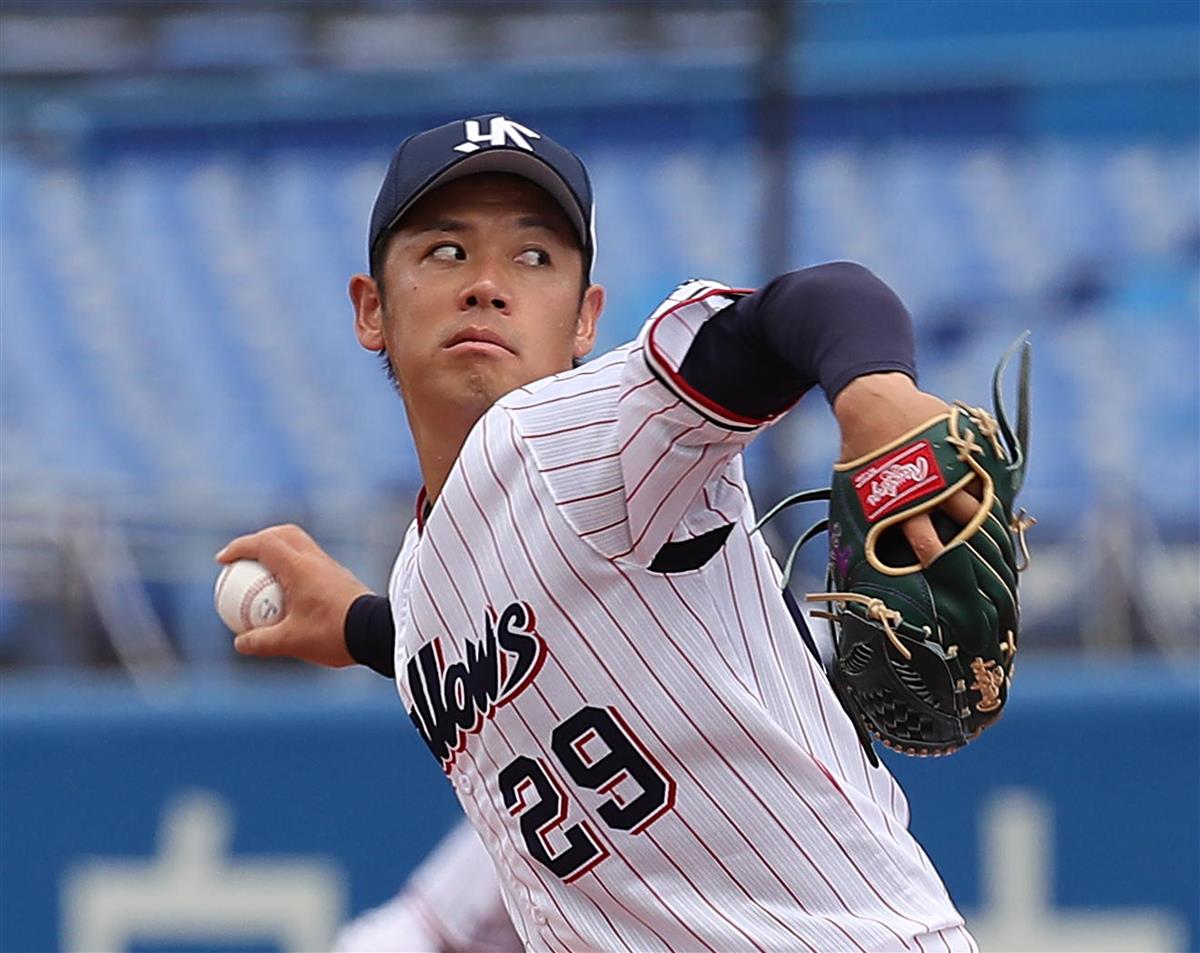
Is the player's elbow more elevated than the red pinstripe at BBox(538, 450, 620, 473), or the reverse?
the red pinstripe at BBox(538, 450, 620, 473)

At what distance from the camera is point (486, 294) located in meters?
1.78

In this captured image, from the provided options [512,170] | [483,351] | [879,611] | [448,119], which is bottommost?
[879,611]

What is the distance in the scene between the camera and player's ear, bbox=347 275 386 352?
2.05 metres

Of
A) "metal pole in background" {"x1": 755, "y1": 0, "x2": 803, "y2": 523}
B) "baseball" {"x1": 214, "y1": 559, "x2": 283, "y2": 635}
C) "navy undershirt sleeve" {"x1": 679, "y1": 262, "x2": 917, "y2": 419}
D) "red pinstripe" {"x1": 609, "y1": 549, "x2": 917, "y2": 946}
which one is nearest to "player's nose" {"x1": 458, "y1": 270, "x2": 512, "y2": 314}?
"red pinstripe" {"x1": 609, "y1": 549, "x2": 917, "y2": 946}

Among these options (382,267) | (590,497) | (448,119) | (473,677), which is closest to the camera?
(590,497)

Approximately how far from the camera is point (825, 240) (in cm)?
737

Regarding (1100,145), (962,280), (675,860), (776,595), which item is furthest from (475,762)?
(1100,145)

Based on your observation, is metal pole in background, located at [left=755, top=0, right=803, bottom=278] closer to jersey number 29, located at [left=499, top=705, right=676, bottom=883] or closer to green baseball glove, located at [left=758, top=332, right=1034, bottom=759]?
jersey number 29, located at [left=499, top=705, right=676, bottom=883]

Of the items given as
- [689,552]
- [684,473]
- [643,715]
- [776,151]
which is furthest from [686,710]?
[776,151]

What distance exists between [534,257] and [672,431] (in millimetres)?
470

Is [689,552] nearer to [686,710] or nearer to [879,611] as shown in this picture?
[686,710]

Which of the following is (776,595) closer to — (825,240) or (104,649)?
(104,649)

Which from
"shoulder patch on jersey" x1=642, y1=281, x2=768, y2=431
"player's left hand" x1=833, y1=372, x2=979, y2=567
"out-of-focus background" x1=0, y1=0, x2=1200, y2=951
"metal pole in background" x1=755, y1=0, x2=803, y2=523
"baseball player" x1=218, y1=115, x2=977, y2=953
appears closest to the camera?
"player's left hand" x1=833, y1=372, x2=979, y2=567

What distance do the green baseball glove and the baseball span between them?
102cm
